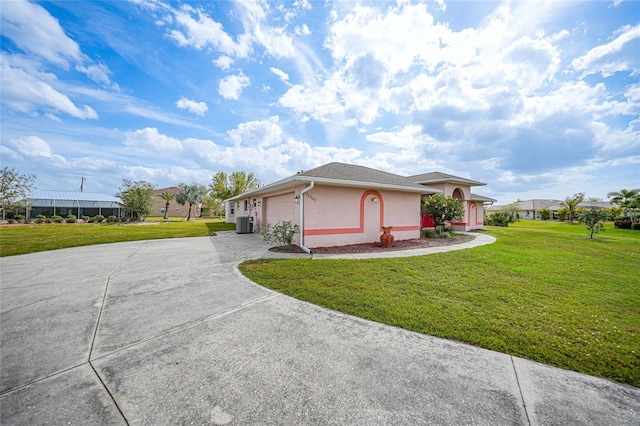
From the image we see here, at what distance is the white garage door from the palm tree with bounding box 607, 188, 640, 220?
3673cm

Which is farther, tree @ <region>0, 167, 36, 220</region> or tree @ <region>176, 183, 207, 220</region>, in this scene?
tree @ <region>176, 183, 207, 220</region>

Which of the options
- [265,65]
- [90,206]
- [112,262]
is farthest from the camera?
[90,206]

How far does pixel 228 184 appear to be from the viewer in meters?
36.8

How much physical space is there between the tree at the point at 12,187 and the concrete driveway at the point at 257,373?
2918 cm

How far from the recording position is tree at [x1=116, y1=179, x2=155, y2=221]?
27.4 meters

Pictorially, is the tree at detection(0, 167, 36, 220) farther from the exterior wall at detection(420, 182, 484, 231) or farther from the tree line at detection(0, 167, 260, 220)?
the exterior wall at detection(420, 182, 484, 231)

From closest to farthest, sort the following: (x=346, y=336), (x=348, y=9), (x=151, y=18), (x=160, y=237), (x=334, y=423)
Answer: (x=334, y=423), (x=346, y=336), (x=151, y=18), (x=348, y=9), (x=160, y=237)

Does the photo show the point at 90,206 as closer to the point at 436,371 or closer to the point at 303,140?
the point at 303,140

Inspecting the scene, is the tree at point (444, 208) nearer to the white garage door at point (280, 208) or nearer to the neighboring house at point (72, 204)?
the white garage door at point (280, 208)

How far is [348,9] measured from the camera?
30.8ft

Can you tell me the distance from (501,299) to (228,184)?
37754mm

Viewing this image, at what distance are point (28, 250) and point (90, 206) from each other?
3274cm

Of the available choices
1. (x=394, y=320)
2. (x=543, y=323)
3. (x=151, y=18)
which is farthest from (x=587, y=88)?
(x=151, y=18)

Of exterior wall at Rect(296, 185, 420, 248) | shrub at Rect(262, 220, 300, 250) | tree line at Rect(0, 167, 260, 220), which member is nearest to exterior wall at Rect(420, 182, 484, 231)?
exterior wall at Rect(296, 185, 420, 248)
